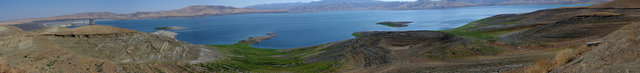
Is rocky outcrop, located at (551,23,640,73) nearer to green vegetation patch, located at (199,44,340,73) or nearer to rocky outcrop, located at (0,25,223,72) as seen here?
green vegetation patch, located at (199,44,340,73)

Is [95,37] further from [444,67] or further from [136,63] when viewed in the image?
[444,67]

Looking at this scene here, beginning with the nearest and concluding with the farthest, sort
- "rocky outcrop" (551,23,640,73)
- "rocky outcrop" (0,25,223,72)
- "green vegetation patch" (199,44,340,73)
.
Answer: "rocky outcrop" (551,23,640,73) → "rocky outcrop" (0,25,223,72) → "green vegetation patch" (199,44,340,73)

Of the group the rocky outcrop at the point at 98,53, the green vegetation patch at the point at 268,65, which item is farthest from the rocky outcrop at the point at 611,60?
the rocky outcrop at the point at 98,53

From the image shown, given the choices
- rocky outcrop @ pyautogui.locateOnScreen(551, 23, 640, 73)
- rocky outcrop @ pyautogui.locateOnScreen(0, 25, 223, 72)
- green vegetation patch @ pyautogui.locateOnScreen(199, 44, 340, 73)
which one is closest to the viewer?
rocky outcrop @ pyautogui.locateOnScreen(551, 23, 640, 73)

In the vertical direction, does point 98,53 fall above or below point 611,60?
below

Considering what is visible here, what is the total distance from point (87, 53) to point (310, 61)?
18428mm

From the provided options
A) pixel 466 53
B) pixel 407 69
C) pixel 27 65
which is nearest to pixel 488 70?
pixel 407 69

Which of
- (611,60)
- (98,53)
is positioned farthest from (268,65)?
(611,60)

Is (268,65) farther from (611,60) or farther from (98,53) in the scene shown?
(611,60)

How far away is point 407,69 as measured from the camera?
985 inches

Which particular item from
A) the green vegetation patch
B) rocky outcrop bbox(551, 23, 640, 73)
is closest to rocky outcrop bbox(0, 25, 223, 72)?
the green vegetation patch

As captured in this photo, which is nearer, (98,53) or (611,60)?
(611,60)

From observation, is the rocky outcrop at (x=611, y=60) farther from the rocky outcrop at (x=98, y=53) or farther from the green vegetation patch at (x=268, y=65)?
the rocky outcrop at (x=98, y=53)

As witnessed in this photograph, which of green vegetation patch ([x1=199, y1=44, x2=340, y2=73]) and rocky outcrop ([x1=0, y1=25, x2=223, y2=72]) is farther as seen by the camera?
green vegetation patch ([x1=199, y1=44, x2=340, y2=73])
